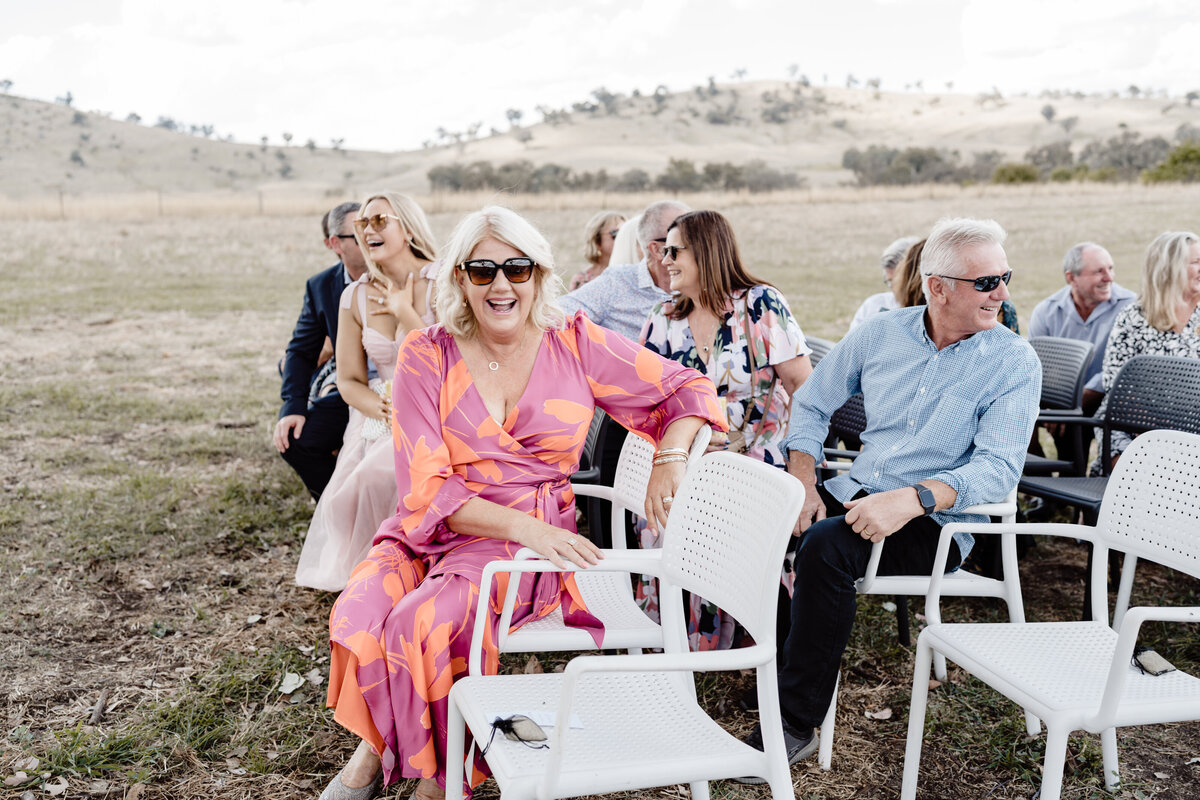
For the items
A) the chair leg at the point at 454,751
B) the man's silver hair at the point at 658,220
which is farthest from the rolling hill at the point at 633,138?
the chair leg at the point at 454,751

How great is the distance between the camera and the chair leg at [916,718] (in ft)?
8.71

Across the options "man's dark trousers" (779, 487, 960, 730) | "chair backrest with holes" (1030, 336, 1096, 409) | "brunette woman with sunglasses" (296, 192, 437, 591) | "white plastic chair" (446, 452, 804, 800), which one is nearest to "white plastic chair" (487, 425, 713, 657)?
"white plastic chair" (446, 452, 804, 800)

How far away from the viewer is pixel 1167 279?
4.80m

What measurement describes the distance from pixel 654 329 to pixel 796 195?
99.6ft

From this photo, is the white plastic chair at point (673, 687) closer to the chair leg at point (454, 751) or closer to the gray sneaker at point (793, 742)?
the chair leg at point (454, 751)

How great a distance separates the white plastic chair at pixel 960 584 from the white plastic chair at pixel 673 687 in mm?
739

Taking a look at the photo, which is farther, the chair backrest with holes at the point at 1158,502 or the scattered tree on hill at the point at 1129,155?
the scattered tree on hill at the point at 1129,155

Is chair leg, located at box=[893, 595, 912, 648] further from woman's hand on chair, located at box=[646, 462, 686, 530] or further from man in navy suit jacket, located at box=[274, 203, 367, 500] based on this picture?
man in navy suit jacket, located at box=[274, 203, 367, 500]

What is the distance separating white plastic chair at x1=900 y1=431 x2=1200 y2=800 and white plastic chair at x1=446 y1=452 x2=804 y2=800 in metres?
0.68

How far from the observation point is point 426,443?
274 cm

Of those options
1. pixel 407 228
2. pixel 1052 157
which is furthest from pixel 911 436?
pixel 1052 157

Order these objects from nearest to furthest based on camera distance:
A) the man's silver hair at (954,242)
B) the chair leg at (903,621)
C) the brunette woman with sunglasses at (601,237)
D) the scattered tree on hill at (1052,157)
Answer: the man's silver hair at (954,242) → the chair leg at (903,621) → the brunette woman with sunglasses at (601,237) → the scattered tree on hill at (1052,157)

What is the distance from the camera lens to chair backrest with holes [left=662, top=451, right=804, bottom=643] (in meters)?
2.10

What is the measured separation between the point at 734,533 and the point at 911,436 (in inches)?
46.2
